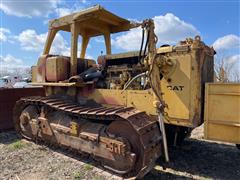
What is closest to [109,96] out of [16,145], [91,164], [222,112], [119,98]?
[119,98]

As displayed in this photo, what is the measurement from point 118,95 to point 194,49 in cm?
176

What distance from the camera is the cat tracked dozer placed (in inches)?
167

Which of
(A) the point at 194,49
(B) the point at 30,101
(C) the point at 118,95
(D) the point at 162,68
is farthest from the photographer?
(B) the point at 30,101

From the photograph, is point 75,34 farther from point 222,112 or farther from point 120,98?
point 222,112

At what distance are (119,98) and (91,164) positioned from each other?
143 cm

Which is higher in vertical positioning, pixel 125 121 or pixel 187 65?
pixel 187 65

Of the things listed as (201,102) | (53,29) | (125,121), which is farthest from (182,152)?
(53,29)

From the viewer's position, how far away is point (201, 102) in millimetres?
4383

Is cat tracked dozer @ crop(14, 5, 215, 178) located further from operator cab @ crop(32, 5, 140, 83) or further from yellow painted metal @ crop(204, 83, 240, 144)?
yellow painted metal @ crop(204, 83, 240, 144)

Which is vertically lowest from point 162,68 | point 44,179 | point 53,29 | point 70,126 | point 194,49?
point 44,179

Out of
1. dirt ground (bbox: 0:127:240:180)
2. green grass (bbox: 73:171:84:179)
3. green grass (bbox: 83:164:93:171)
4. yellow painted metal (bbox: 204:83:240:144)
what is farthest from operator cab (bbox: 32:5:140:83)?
yellow painted metal (bbox: 204:83:240:144)

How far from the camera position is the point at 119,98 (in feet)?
16.7

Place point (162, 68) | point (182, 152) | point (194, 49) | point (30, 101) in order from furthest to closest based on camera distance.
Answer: point (30, 101) → point (182, 152) → point (162, 68) → point (194, 49)

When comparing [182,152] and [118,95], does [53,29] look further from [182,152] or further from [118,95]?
[182,152]
